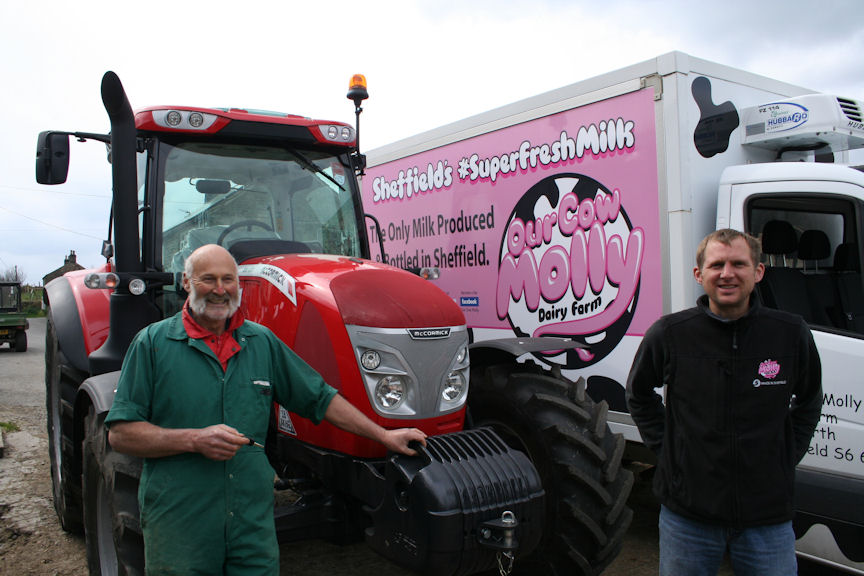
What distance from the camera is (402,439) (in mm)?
2721

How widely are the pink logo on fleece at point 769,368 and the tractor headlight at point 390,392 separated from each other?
1.44 meters

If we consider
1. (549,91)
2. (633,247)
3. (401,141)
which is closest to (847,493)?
(633,247)

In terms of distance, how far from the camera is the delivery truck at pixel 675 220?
3.76 meters

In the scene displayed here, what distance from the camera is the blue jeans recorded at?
220 centimetres

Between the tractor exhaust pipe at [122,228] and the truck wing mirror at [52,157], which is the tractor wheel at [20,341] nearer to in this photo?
the truck wing mirror at [52,157]

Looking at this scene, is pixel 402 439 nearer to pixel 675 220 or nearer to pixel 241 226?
pixel 241 226

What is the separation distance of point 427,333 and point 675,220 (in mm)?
1871

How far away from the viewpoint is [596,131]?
4504 millimetres

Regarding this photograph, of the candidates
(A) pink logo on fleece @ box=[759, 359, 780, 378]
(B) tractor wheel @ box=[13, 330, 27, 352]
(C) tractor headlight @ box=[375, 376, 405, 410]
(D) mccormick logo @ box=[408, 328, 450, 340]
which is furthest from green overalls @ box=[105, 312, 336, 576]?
(B) tractor wheel @ box=[13, 330, 27, 352]

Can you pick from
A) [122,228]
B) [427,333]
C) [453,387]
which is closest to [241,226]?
[122,228]

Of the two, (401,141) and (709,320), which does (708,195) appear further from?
(401,141)

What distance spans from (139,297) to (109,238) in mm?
1173

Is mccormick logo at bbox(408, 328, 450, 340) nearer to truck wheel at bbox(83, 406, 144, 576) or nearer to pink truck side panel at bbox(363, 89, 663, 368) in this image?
truck wheel at bbox(83, 406, 144, 576)

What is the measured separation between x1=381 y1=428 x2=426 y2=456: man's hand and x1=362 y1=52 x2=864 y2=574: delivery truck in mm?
899
